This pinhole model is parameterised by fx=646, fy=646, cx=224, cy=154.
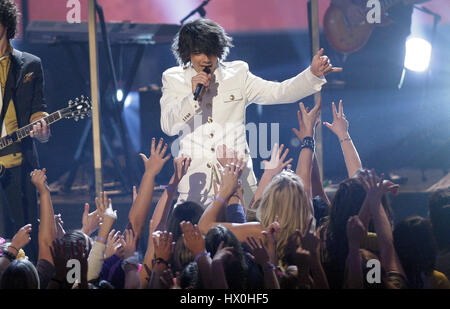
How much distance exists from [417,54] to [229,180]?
120 inches

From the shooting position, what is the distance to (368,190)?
258 cm

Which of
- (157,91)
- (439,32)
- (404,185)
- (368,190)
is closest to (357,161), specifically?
(368,190)

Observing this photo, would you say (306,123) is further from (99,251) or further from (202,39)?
(99,251)

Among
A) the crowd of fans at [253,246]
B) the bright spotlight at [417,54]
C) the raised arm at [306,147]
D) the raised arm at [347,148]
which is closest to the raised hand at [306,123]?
the raised arm at [306,147]

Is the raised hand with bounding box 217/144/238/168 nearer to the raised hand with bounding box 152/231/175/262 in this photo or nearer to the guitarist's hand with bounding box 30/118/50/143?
the raised hand with bounding box 152/231/175/262

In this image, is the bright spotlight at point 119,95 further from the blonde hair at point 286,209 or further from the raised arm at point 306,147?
the blonde hair at point 286,209

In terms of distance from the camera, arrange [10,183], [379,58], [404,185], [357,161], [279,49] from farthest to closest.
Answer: [279,49]
[379,58]
[404,185]
[10,183]
[357,161]

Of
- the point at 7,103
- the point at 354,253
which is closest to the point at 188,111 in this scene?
the point at 7,103

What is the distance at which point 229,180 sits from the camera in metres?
2.79

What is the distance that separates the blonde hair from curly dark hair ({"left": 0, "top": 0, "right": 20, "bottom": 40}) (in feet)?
6.12

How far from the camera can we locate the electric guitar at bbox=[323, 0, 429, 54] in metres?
5.04

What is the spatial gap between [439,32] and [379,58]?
0.75 metres

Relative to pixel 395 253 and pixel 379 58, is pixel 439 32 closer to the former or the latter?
pixel 379 58

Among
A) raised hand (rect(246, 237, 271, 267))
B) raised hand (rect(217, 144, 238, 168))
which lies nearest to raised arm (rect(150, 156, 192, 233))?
raised hand (rect(217, 144, 238, 168))
